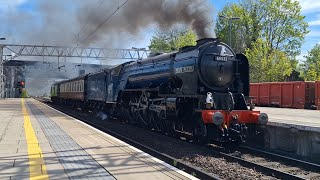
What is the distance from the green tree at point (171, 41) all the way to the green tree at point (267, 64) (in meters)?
8.34

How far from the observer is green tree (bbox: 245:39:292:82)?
46469mm

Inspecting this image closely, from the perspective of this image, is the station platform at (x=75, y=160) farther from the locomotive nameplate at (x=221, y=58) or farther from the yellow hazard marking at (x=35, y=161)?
the locomotive nameplate at (x=221, y=58)

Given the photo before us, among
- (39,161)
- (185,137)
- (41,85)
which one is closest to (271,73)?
(185,137)

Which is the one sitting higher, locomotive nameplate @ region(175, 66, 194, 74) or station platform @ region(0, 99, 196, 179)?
locomotive nameplate @ region(175, 66, 194, 74)

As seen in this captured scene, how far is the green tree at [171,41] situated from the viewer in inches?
2051

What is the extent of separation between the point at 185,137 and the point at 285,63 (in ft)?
119

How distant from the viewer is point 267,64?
46.7 metres

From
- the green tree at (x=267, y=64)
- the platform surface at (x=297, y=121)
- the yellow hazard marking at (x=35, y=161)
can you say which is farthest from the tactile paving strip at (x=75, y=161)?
the green tree at (x=267, y=64)

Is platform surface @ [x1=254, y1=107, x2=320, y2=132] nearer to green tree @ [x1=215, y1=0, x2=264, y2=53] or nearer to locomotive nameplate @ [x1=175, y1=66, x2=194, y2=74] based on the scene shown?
locomotive nameplate @ [x1=175, y1=66, x2=194, y2=74]

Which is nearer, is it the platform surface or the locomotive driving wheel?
the platform surface

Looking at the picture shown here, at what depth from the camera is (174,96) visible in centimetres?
1316

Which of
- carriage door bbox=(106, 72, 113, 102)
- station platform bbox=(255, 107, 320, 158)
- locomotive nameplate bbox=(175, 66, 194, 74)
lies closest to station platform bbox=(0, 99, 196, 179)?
locomotive nameplate bbox=(175, 66, 194, 74)

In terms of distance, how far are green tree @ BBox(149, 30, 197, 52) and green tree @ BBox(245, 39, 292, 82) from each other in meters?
8.34

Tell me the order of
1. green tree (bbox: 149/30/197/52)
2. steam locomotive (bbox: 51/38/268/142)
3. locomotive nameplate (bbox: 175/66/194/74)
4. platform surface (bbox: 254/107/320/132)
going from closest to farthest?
platform surface (bbox: 254/107/320/132) → steam locomotive (bbox: 51/38/268/142) → locomotive nameplate (bbox: 175/66/194/74) → green tree (bbox: 149/30/197/52)
